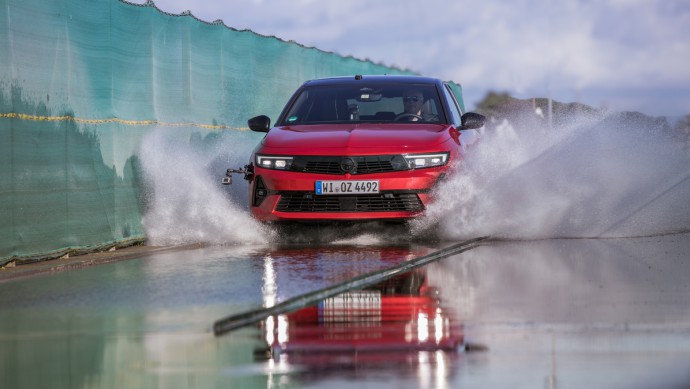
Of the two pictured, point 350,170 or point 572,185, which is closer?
point 350,170

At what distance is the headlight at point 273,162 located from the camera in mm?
15586

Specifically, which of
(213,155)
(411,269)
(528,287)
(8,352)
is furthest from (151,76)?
(8,352)

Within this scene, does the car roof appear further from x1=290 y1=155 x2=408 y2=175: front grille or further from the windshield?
x1=290 y1=155 x2=408 y2=175: front grille

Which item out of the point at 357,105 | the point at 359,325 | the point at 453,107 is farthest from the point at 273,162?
the point at 359,325

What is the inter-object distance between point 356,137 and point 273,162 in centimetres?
92

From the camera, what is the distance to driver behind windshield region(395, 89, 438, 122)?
16.9 metres

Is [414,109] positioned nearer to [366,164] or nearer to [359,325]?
[366,164]

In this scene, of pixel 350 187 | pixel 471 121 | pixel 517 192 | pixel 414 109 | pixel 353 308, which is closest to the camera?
pixel 353 308

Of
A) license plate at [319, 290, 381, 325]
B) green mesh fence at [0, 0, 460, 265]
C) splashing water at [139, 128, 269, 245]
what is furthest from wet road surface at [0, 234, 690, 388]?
splashing water at [139, 128, 269, 245]

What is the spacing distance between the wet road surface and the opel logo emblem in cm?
163

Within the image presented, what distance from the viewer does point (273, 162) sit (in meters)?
15.7

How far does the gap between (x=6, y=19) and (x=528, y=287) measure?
5718 millimetres

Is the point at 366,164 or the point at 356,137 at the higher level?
the point at 356,137

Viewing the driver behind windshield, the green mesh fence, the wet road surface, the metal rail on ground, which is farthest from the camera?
the driver behind windshield
